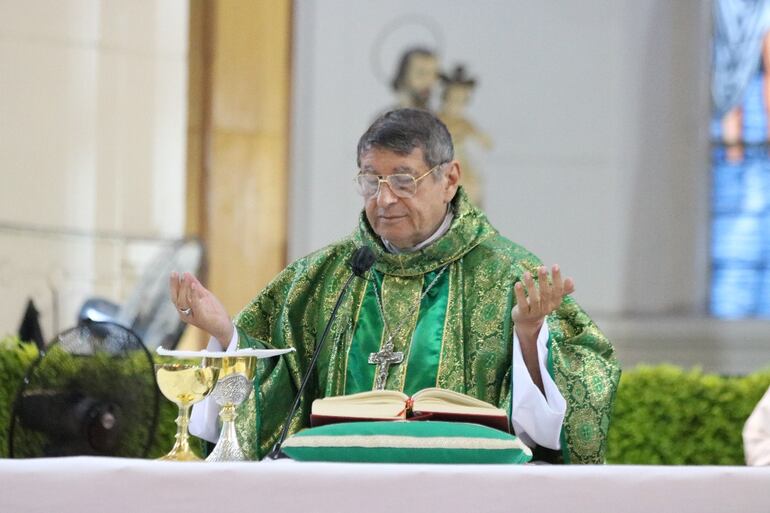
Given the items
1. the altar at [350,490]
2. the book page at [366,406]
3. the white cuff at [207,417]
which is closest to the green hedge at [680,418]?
Result: the white cuff at [207,417]

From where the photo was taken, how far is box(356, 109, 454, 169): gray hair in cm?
384

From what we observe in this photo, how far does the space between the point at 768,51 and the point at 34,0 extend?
Answer: 5.37 meters

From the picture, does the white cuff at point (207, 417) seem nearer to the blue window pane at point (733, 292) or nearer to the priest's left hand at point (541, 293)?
the priest's left hand at point (541, 293)

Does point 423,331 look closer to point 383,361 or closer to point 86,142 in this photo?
point 383,361

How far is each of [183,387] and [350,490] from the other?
86cm

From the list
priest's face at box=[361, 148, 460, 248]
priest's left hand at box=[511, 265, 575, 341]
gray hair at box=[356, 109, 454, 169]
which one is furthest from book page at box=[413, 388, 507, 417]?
gray hair at box=[356, 109, 454, 169]

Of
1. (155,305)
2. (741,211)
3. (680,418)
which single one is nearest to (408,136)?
(680,418)

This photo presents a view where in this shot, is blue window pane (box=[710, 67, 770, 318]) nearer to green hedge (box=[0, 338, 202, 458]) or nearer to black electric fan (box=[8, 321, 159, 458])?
green hedge (box=[0, 338, 202, 458])

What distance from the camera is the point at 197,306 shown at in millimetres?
3506

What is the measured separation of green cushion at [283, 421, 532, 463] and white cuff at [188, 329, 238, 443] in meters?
0.95

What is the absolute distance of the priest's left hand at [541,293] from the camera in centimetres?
325

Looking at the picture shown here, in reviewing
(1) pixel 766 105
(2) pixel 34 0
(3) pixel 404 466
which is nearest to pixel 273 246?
(2) pixel 34 0

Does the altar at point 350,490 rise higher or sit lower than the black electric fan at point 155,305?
higher

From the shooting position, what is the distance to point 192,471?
2.30 m
